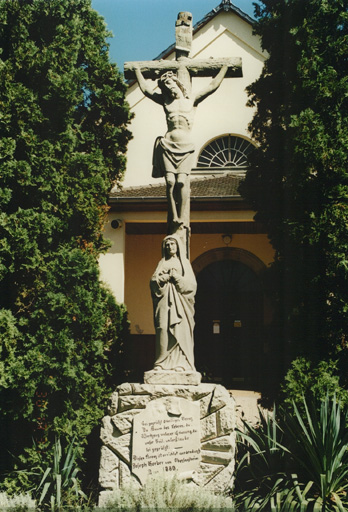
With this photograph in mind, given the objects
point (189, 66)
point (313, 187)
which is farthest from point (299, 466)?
point (189, 66)

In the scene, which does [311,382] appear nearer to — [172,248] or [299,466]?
[299,466]

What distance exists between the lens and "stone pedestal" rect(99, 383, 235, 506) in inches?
203

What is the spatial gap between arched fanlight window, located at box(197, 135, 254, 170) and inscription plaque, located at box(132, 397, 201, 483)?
9458 millimetres

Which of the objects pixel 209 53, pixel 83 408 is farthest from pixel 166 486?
pixel 209 53

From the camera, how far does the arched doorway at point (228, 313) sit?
12.7 metres

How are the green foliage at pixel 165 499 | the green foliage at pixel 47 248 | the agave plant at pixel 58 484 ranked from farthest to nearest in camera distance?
the green foliage at pixel 47 248, the agave plant at pixel 58 484, the green foliage at pixel 165 499

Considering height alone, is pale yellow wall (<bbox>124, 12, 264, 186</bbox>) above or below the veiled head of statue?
above

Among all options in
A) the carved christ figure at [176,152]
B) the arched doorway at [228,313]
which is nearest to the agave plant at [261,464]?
the carved christ figure at [176,152]

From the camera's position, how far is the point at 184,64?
6309 millimetres

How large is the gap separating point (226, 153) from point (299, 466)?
9903 millimetres

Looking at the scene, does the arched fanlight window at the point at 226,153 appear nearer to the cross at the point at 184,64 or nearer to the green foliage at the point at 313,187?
the green foliage at the point at 313,187

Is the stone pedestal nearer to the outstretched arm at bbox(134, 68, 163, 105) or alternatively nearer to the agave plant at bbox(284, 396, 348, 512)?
the agave plant at bbox(284, 396, 348, 512)

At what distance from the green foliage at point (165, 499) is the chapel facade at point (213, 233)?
265 inches

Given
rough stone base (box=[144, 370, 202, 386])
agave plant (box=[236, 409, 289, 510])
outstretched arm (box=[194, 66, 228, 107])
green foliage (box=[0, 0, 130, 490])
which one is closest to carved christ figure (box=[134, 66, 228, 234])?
outstretched arm (box=[194, 66, 228, 107])
